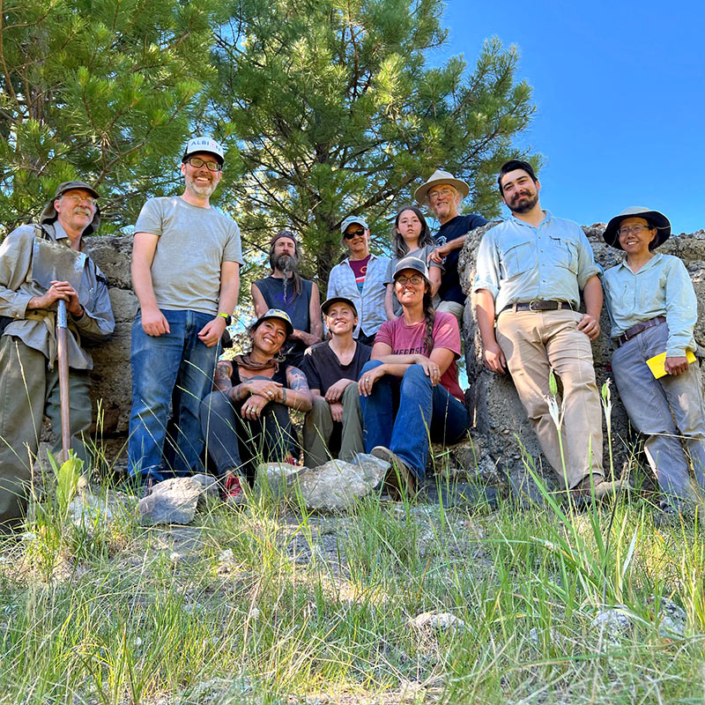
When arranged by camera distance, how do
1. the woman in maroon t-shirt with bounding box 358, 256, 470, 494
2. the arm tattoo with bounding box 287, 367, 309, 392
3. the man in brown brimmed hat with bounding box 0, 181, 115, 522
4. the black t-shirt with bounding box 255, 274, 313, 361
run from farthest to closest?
the black t-shirt with bounding box 255, 274, 313, 361
the arm tattoo with bounding box 287, 367, 309, 392
the man in brown brimmed hat with bounding box 0, 181, 115, 522
the woman in maroon t-shirt with bounding box 358, 256, 470, 494

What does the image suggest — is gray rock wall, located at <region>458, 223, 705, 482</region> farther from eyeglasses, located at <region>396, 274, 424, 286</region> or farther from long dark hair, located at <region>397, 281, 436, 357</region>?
eyeglasses, located at <region>396, 274, 424, 286</region>

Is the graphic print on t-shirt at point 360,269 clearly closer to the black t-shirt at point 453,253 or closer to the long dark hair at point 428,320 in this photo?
the black t-shirt at point 453,253

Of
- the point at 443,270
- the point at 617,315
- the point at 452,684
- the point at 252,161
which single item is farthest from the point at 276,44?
the point at 452,684

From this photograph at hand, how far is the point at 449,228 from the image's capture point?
514cm

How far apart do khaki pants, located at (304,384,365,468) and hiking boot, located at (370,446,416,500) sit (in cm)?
Result: 43

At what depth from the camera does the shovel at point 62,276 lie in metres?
3.64

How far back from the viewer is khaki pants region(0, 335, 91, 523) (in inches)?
138

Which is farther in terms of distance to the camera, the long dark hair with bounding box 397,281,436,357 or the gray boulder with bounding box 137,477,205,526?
the long dark hair with bounding box 397,281,436,357

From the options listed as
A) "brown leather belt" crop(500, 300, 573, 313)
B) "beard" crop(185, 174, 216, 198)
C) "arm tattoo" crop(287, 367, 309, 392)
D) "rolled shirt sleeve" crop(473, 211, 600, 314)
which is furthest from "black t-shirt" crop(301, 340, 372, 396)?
"beard" crop(185, 174, 216, 198)

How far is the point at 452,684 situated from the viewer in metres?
1.48

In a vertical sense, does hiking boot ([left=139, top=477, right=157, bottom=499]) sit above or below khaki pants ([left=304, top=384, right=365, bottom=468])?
below

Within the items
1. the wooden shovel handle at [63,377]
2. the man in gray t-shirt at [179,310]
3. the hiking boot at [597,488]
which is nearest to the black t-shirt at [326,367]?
the man in gray t-shirt at [179,310]

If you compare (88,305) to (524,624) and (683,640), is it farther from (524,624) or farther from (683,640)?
(683,640)

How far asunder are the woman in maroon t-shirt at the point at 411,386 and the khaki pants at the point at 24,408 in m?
1.62
